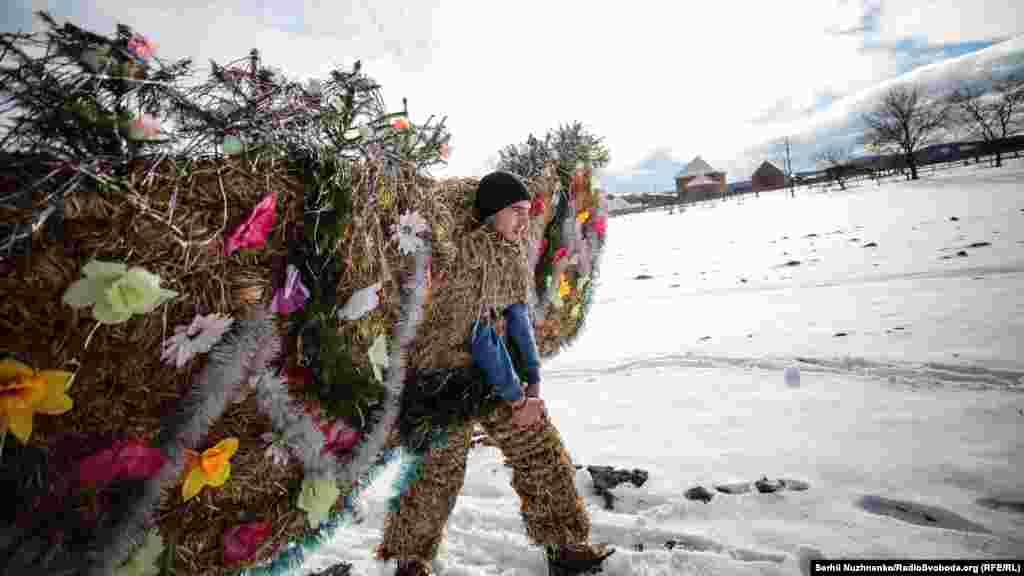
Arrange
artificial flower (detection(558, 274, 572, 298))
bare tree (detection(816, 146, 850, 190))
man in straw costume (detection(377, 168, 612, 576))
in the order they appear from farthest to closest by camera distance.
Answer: bare tree (detection(816, 146, 850, 190)) → artificial flower (detection(558, 274, 572, 298)) → man in straw costume (detection(377, 168, 612, 576))

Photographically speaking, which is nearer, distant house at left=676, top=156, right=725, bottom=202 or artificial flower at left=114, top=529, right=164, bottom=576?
artificial flower at left=114, top=529, right=164, bottom=576

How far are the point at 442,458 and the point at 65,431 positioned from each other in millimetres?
1495

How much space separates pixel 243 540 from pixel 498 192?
1612 mm

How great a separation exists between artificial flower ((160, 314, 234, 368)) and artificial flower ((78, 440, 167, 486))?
217mm

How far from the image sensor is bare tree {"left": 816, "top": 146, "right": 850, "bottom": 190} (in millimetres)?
34356

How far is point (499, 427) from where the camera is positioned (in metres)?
2.04

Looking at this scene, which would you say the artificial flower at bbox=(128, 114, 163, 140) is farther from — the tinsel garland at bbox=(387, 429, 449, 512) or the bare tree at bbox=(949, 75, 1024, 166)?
the bare tree at bbox=(949, 75, 1024, 166)

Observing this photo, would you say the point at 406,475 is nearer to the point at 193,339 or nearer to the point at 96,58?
the point at 193,339

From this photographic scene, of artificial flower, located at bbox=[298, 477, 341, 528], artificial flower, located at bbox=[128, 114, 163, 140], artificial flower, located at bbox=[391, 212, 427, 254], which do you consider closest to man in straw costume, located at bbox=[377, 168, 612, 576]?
artificial flower, located at bbox=[391, 212, 427, 254]

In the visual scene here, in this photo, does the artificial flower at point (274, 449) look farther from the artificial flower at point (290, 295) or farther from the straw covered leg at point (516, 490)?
the straw covered leg at point (516, 490)

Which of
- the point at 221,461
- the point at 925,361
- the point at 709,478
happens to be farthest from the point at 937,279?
the point at 221,461

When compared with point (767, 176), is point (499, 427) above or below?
below

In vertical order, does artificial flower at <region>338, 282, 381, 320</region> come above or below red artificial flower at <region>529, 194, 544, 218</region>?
below

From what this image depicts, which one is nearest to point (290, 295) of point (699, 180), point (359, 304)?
point (359, 304)
